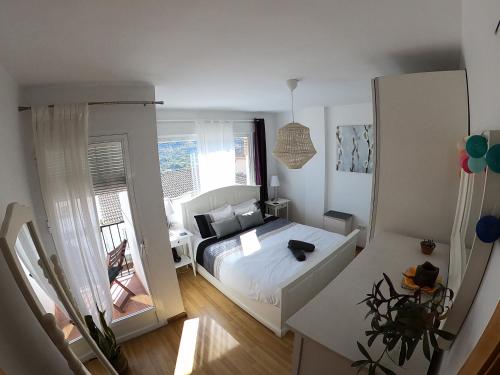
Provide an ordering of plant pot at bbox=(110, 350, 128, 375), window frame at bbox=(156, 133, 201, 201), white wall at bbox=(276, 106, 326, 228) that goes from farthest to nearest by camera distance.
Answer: white wall at bbox=(276, 106, 326, 228)
window frame at bbox=(156, 133, 201, 201)
plant pot at bbox=(110, 350, 128, 375)

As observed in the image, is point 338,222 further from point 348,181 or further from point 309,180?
point 309,180

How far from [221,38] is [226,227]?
287cm

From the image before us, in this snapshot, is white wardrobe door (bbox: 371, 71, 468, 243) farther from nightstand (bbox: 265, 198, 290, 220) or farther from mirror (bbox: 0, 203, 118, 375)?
nightstand (bbox: 265, 198, 290, 220)

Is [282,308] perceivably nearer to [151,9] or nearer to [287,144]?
[287,144]

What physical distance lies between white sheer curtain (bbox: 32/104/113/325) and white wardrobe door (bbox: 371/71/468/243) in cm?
227

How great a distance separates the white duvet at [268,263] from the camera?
8.13 ft

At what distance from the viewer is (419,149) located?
5.03ft

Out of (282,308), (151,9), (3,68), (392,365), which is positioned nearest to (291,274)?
(282,308)

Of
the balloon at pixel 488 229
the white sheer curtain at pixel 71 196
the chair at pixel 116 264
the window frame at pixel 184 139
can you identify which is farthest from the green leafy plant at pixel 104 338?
the balloon at pixel 488 229

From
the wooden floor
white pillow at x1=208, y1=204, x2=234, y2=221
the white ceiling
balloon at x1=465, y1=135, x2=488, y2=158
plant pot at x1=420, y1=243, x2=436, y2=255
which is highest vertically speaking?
the white ceiling

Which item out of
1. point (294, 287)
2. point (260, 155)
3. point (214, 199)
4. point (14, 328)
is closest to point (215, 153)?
point (214, 199)

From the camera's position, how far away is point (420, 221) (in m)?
1.65

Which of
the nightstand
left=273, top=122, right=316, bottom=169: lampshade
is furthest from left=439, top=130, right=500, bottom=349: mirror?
the nightstand

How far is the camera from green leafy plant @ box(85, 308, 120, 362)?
1884 millimetres
